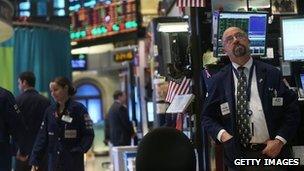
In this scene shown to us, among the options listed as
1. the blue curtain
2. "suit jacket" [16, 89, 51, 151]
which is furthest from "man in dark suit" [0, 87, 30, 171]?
the blue curtain

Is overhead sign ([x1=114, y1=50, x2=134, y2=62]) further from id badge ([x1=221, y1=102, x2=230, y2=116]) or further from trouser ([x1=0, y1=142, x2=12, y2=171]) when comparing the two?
id badge ([x1=221, y1=102, x2=230, y2=116])

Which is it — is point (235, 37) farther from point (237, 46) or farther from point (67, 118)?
point (67, 118)

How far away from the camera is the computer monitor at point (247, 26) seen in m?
4.77

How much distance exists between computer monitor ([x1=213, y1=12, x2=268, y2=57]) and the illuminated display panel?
7722 millimetres

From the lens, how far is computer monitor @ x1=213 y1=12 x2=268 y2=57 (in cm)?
477

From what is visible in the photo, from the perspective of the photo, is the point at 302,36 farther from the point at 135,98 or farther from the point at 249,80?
the point at 135,98

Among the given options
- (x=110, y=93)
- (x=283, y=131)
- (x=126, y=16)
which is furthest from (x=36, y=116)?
(x=110, y=93)

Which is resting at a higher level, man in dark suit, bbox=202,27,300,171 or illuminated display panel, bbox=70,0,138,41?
illuminated display panel, bbox=70,0,138,41

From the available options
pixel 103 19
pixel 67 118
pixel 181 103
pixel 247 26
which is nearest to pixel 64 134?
pixel 67 118

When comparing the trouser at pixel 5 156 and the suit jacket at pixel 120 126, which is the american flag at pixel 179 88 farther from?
the suit jacket at pixel 120 126

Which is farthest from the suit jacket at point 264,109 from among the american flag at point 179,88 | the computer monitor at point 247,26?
the american flag at point 179,88

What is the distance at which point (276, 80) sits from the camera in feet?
13.2

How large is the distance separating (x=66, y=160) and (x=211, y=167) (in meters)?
1.56

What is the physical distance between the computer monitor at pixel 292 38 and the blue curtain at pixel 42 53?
263 inches
